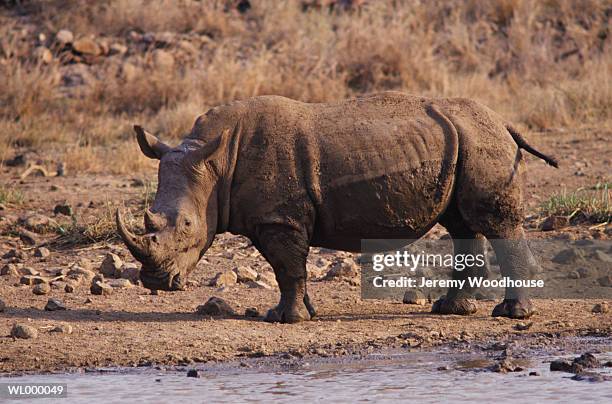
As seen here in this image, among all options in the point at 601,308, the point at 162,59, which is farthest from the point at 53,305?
the point at 162,59

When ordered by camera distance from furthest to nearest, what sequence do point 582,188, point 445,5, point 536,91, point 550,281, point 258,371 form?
point 445,5
point 536,91
point 582,188
point 550,281
point 258,371

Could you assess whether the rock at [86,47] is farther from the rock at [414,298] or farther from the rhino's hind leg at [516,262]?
the rhino's hind leg at [516,262]

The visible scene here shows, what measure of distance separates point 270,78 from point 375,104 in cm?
799

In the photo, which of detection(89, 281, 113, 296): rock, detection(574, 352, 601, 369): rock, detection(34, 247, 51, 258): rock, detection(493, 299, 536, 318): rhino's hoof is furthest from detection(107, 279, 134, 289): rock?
detection(574, 352, 601, 369): rock

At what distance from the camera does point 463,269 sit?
871cm

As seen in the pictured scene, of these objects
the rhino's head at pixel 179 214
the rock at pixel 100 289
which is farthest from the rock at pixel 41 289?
the rhino's head at pixel 179 214

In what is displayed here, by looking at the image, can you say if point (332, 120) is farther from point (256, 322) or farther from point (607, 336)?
point (607, 336)

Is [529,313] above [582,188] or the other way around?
the other way around

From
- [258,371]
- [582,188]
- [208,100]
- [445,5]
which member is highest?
[445,5]

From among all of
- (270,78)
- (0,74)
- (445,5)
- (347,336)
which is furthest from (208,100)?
(347,336)

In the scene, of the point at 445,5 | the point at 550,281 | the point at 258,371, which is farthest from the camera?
the point at 445,5

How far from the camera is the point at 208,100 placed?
52.3 ft

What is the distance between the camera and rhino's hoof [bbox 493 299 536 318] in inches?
333

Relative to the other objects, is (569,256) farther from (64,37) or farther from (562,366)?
(64,37)
